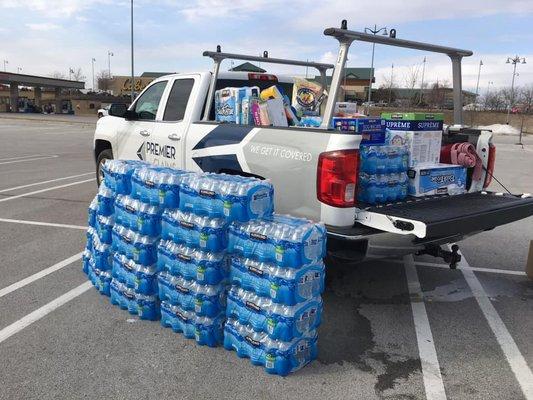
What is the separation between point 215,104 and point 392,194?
2.23m

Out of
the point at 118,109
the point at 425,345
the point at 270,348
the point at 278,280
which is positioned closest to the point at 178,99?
the point at 118,109

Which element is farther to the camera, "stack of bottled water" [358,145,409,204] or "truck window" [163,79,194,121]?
"truck window" [163,79,194,121]

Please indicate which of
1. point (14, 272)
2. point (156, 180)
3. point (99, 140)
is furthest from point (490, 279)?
point (99, 140)

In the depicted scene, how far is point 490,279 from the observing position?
17.6 ft

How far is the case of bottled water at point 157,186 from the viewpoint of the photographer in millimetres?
3861

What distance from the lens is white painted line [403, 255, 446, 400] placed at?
3236 millimetres

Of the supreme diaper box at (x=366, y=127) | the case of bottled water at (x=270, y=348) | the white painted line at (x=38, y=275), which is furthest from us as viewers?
the white painted line at (x=38, y=275)

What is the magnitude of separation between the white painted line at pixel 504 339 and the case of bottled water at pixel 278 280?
4.90 ft

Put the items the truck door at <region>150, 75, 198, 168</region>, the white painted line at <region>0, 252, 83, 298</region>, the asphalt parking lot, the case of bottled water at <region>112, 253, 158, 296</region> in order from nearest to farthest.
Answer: the asphalt parking lot
the case of bottled water at <region>112, 253, 158, 296</region>
the white painted line at <region>0, 252, 83, 298</region>
the truck door at <region>150, 75, 198, 168</region>

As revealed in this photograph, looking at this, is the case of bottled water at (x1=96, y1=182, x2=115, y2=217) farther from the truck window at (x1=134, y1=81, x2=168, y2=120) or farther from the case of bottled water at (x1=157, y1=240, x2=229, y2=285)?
the truck window at (x1=134, y1=81, x2=168, y2=120)

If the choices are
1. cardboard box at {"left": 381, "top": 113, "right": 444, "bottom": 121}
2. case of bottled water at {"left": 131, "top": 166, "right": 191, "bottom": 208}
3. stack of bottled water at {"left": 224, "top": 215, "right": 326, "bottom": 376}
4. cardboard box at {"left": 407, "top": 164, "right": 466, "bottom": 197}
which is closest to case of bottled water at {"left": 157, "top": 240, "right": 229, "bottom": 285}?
stack of bottled water at {"left": 224, "top": 215, "right": 326, "bottom": 376}

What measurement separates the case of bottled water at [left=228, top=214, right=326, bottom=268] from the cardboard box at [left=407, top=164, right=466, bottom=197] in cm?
158

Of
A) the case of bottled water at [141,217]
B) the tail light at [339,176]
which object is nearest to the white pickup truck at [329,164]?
the tail light at [339,176]

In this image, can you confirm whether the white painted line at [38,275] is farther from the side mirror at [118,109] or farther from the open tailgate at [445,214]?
the open tailgate at [445,214]
